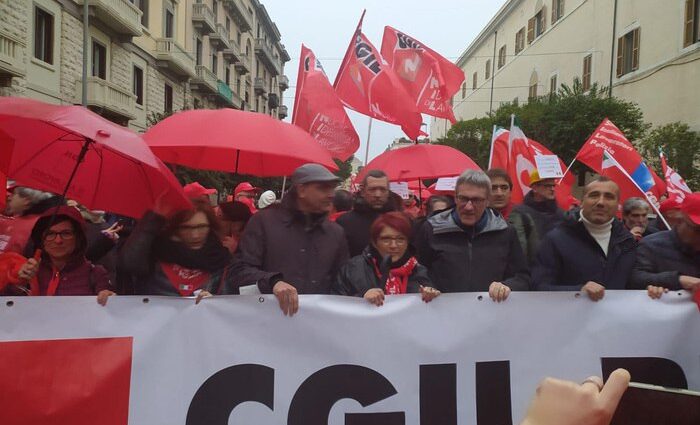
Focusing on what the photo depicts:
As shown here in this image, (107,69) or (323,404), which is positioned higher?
(107,69)

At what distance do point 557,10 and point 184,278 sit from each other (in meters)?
32.9

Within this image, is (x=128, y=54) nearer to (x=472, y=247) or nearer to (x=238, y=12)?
(x=238, y=12)

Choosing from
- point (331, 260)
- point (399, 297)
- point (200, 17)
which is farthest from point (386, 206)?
point (200, 17)

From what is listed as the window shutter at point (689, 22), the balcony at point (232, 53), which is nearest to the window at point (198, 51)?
the balcony at point (232, 53)

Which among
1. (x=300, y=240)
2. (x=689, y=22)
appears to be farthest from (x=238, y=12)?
(x=300, y=240)

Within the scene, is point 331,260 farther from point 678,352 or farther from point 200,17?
point 200,17

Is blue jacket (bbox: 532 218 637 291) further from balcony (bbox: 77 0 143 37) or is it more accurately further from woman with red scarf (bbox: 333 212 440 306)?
balcony (bbox: 77 0 143 37)

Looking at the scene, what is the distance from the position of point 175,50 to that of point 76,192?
2698 centimetres

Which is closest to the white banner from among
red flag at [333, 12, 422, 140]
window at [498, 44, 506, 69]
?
red flag at [333, 12, 422, 140]

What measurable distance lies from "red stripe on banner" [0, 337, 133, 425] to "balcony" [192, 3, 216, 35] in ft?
108

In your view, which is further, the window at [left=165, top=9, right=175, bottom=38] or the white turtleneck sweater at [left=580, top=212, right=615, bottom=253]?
the window at [left=165, top=9, right=175, bottom=38]

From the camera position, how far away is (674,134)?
49.9 feet

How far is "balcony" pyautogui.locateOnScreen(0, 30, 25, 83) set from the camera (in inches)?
576

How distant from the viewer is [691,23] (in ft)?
59.8
